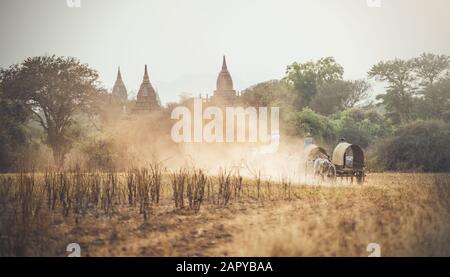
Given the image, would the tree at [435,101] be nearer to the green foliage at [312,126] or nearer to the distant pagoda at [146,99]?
the green foliage at [312,126]

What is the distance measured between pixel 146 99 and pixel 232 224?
2369 centimetres

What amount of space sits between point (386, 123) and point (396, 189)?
40.8ft

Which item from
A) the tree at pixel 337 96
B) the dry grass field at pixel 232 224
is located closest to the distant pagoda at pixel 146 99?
the tree at pixel 337 96

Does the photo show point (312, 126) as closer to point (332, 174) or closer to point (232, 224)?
point (332, 174)

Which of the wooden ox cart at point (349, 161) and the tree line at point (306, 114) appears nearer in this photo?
the wooden ox cart at point (349, 161)

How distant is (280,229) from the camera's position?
717 cm

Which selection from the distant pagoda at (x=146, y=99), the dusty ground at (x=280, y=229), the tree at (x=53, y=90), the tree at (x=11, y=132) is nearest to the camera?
the dusty ground at (x=280, y=229)

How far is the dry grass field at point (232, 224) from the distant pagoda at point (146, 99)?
19.3m

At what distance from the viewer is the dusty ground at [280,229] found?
6.55 m

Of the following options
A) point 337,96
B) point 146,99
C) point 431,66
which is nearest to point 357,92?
point 337,96
